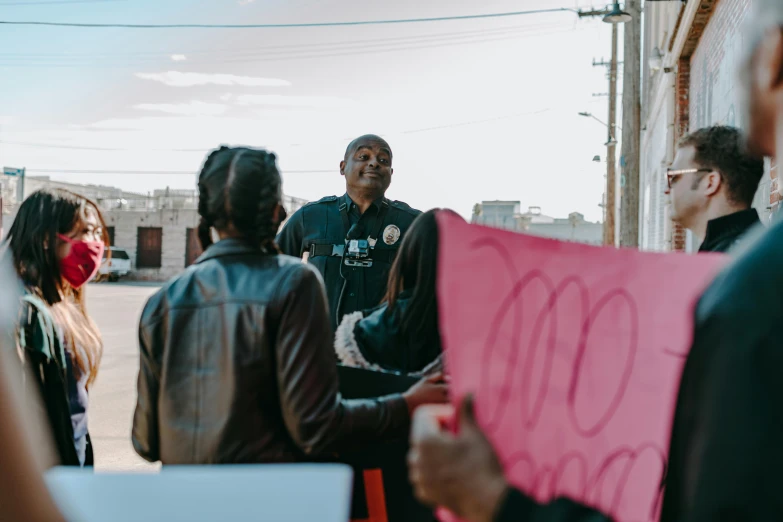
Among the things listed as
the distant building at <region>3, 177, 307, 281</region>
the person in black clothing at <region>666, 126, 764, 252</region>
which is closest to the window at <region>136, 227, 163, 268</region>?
the distant building at <region>3, 177, 307, 281</region>

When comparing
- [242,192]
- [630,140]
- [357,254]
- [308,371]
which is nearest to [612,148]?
[630,140]

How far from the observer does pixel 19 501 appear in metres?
0.77

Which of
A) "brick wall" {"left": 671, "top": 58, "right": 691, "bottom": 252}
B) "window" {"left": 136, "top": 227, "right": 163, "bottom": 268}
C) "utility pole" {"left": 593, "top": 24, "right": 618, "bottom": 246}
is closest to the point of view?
"brick wall" {"left": 671, "top": 58, "right": 691, "bottom": 252}

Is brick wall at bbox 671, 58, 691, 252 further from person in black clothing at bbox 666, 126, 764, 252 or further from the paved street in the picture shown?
the paved street

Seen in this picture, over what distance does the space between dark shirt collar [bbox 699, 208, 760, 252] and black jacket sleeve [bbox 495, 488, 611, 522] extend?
2.12m

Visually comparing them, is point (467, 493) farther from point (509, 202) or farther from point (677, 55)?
point (509, 202)

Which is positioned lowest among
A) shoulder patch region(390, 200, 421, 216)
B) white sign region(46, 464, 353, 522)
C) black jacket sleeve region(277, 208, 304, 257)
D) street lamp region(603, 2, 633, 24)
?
white sign region(46, 464, 353, 522)

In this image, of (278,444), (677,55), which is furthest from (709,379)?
(677,55)

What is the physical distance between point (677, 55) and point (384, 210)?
7.10 meters

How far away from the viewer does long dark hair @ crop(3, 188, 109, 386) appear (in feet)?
7.55

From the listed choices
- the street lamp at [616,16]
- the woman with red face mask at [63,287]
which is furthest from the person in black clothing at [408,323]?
the street lamp at [616,16]

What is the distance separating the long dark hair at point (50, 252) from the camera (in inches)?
90.6

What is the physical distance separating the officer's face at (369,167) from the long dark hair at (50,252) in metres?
1.82

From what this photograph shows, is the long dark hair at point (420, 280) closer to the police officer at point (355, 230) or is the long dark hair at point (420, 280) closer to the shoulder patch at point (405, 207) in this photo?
the police officer at point (355, 230)
